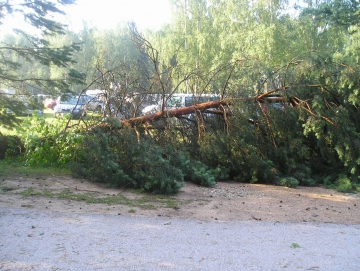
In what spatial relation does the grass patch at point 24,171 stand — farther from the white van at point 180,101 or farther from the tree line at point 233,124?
the white van at point 180,101

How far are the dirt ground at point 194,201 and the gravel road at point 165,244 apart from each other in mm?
462

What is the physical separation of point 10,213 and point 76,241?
186 centimetres

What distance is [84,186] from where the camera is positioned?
8.83 meters

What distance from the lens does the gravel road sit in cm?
447

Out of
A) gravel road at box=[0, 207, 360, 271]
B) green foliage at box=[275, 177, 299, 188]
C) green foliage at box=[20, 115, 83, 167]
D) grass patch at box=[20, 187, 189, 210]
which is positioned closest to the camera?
gravel road at box=[0, 207, 360, 271]

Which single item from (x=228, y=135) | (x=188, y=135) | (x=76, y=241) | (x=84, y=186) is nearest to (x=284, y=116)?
(x=228, y=135)

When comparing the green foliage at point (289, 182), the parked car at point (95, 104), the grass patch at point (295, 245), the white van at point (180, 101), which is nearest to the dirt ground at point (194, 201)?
the green foliage at point (289, 182)

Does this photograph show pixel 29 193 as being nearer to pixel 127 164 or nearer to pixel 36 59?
pixel 127 164

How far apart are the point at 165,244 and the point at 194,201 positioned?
113 inches

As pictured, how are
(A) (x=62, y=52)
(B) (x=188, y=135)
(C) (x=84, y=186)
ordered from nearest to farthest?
(C) (x=84, y=186) < (B) (x=188, y=135) < (A) (x=62, y=52)

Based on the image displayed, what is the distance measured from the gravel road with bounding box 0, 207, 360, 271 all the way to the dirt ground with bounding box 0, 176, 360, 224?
0.46m

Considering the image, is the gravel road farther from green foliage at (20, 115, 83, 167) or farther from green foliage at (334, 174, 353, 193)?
green foliage at (20, 115, 83, 167)

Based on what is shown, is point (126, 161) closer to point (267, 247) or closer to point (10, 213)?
point (10, 213)

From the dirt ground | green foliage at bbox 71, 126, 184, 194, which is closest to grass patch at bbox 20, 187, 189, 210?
the dirt ground
